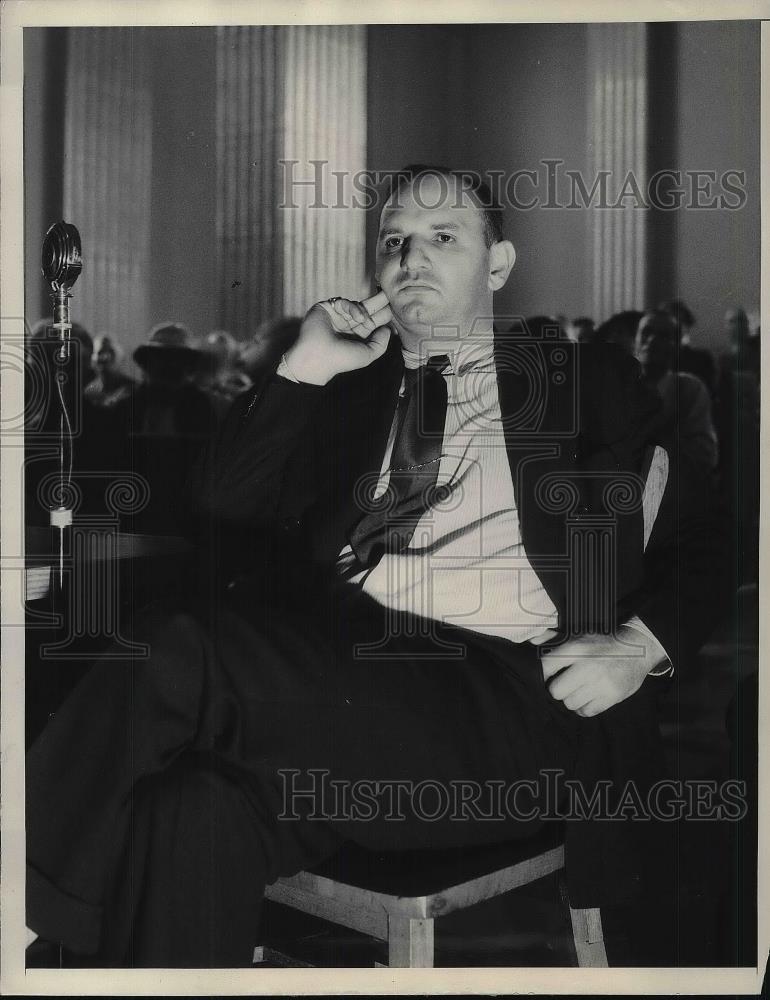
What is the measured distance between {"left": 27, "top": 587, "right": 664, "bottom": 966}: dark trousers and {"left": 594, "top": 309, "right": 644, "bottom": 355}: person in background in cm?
60

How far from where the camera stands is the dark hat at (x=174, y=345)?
1.70 metres

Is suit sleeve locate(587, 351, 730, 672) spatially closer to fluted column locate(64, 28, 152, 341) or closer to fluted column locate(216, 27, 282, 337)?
fluted column locate(216, 27, 282, 337)

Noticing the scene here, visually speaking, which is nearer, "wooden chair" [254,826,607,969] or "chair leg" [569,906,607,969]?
"wooden chair" [254,826,607,969]

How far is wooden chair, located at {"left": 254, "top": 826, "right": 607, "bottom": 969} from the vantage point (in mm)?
1649

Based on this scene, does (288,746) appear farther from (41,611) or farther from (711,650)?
(711,650)

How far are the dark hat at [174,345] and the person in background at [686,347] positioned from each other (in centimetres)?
89

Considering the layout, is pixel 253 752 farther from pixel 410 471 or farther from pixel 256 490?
pixel 410 471

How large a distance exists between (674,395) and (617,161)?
1.50 feet

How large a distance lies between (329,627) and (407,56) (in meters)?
1.09

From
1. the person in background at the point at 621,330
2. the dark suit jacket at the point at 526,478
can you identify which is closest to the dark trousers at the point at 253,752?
the dark suit jacket at the point at 526,478

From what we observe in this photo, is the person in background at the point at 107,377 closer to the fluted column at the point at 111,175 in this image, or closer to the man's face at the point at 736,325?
the fluted column at the point at 111,175

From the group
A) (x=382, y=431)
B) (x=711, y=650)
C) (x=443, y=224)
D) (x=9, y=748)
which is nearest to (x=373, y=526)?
(x=382, y=431)

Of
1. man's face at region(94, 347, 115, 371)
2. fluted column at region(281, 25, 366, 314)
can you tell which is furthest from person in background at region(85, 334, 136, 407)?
fluted column at region(281, 25, 366, 314)

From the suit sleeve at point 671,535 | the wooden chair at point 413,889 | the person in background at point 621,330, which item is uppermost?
the person in background at point 621,330
